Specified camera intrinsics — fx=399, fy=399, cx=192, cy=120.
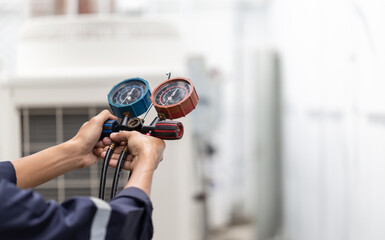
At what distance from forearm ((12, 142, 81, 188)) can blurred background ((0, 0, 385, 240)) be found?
0.40 m

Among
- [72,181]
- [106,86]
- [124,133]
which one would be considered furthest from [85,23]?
[124,133]

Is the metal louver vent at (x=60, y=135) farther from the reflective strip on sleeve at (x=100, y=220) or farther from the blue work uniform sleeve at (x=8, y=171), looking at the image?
the reflective strip on sleeve at (x=100, y=220)

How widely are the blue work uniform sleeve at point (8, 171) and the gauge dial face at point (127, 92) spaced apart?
0.89ft

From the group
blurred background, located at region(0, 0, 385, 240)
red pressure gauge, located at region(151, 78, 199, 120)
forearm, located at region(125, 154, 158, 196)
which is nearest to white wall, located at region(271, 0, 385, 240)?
blurred background, located at region(0, 0, 385, 240)

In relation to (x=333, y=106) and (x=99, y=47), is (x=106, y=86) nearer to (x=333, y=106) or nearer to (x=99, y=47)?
(x=99, y=47)

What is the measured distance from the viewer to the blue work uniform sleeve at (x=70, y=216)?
0.65m

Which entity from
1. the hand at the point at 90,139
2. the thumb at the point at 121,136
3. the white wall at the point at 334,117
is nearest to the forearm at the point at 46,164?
the hand at the point at 90,139

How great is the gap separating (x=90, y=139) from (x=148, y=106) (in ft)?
0.54

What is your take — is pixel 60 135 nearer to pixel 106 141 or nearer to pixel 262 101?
pixel 106 141

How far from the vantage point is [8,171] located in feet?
2.94

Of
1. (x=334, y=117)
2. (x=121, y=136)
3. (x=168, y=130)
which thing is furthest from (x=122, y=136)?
(x=334, y=117)

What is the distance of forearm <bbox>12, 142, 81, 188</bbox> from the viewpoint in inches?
36.6

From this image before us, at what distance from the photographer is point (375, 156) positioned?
1202 millimetres

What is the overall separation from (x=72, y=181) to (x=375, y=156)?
103 cm
